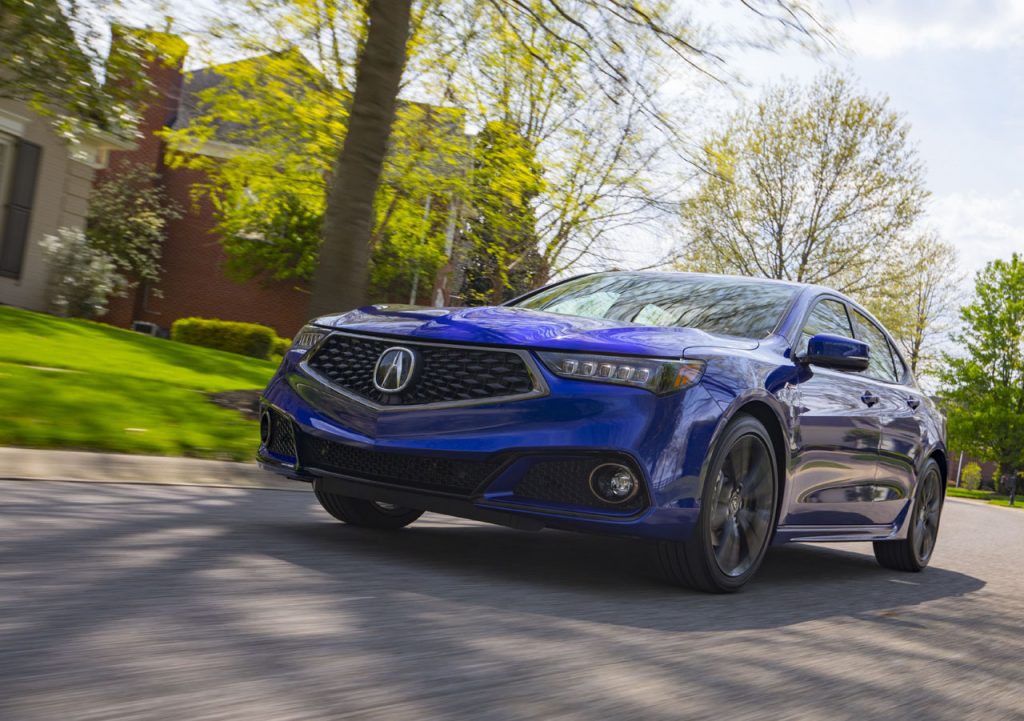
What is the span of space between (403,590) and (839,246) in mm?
32554

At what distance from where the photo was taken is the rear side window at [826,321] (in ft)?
19.2

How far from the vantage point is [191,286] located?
118ft

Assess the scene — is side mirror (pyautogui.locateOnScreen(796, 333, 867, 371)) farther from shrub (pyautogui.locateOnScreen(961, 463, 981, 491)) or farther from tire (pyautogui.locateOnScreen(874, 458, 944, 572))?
shrub (pyautogui.locateOnScreen(961, 463, 981, 491))

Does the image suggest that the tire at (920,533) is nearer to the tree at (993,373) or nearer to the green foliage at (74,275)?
the green foliage at (74,275)

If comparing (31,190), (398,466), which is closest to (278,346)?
(31,190)

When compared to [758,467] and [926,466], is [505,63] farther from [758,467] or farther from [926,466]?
[758,467]

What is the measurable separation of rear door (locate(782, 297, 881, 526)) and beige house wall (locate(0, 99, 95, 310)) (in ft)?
51.0

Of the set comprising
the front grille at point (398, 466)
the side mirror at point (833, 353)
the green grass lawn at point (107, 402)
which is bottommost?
the green grass lawn at point (107, 402)

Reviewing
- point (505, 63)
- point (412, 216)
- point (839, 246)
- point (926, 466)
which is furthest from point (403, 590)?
point (839, 246)

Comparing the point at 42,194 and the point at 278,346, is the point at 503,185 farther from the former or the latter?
the point at 278,346

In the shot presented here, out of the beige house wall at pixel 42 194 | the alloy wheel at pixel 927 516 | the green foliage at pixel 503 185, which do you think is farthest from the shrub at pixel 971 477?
the alloy wheel at pixel 927 516

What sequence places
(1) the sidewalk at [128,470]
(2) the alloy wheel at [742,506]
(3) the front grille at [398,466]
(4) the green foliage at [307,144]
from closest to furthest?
(3) the front grille at [398,466], (2) the alloy wheel at [742,506], (1) the sidewalk at [128,470], (4) the green foliage at [307,144]

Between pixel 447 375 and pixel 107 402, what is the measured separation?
502cm

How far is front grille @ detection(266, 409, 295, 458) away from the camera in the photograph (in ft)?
16.5
